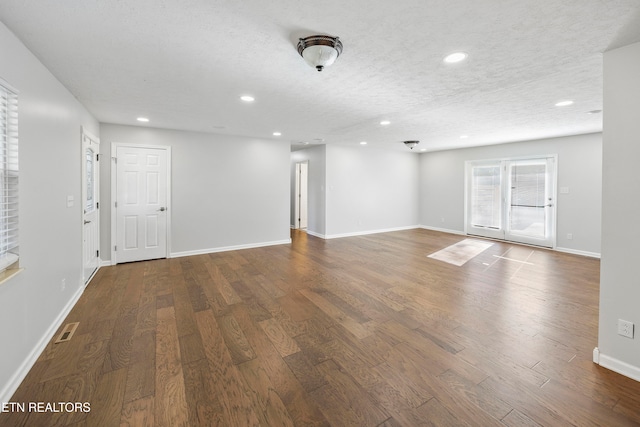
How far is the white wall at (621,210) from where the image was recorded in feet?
6.26

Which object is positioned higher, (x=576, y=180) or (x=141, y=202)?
(x=576, y=180)

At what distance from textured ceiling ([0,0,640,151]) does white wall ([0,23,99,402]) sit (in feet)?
0.79

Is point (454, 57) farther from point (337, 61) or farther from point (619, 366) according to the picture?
point (619, 366)

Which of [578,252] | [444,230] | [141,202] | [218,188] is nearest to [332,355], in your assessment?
[218,188]

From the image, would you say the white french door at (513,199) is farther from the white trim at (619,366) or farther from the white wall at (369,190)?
the white trim at (619,366)

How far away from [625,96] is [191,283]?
15.6 feet

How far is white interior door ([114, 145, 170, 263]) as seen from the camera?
4.77 m

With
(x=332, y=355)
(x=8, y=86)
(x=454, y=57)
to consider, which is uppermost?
(x=454, y=57)

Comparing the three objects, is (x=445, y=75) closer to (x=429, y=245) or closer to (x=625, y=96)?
(x=625, y=96)

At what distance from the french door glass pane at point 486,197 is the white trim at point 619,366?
5558 millimetres

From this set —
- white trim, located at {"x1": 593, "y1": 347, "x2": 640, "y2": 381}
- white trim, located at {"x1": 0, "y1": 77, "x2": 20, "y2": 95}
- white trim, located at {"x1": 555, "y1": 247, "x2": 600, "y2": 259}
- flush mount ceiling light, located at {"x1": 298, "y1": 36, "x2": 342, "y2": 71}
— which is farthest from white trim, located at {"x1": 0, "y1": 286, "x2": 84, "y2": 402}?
white trim, located at {"x1": 555, "y1": 247, "x2": 600, "y2": 259}

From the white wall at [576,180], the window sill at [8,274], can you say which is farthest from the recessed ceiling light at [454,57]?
Answer: the white wall at [576,180]

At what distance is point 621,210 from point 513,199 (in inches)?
210

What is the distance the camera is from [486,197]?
23.7ft
